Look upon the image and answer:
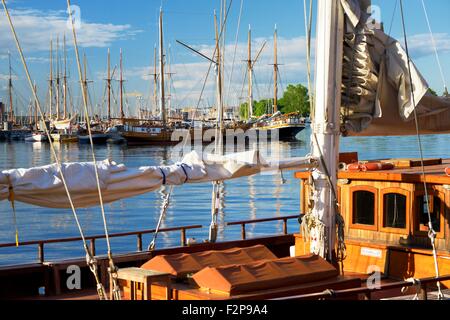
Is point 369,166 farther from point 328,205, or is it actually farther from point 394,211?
point 328,205

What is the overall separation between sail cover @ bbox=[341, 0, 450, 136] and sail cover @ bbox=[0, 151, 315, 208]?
1.66m

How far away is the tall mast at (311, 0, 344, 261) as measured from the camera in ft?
42.1

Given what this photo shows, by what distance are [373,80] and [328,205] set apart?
259cm

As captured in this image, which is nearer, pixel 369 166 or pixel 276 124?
pixel 369 166

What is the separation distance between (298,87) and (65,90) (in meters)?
82.1

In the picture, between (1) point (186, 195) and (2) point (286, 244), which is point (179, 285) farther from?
(1) point (186, 195)

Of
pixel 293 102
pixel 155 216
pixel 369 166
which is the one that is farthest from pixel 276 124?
pixel 369 166

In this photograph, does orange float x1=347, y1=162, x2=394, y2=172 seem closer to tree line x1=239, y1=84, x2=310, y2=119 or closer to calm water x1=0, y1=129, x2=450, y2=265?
calm water x1=0, y1=129, x2=450, y2=265

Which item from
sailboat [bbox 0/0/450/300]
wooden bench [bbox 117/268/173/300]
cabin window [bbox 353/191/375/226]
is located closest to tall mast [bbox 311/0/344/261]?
sailboat [bbox 0/0/450/300]

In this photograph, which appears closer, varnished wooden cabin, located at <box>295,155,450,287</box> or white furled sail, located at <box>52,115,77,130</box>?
varnished wooden cabin, located at <box>295,155,450,287</box>

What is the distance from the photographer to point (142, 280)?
33.5 feet

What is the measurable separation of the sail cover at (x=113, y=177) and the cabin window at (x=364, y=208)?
75.5 inches

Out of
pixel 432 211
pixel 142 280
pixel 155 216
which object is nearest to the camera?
pixel 142 280

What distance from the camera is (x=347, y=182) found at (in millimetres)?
14375
